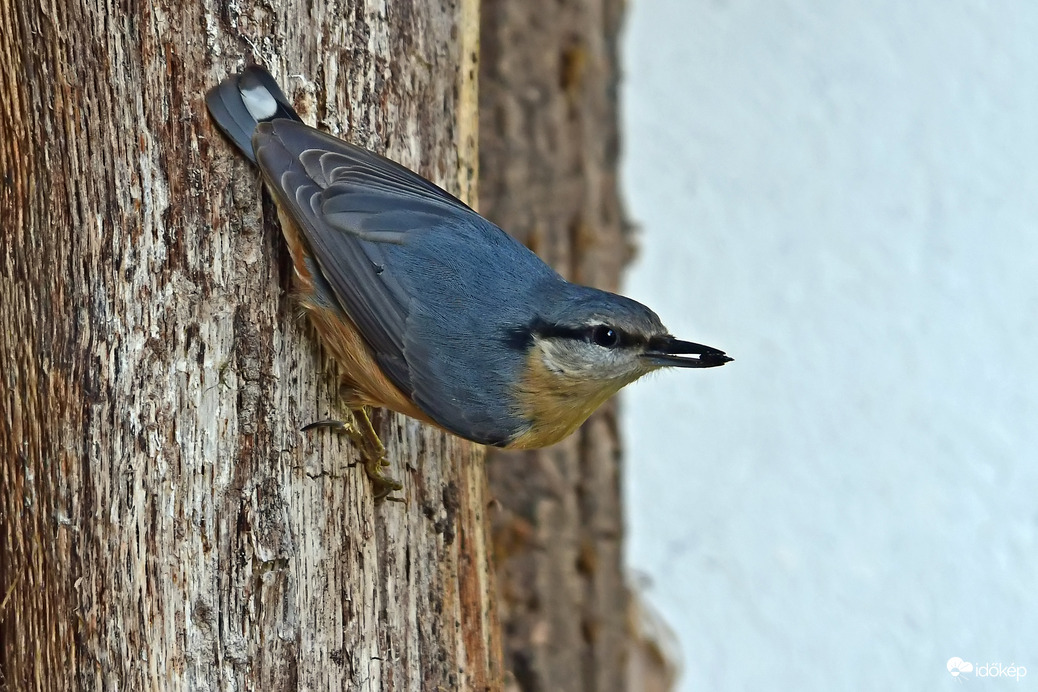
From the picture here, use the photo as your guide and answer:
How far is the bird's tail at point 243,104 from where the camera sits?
5.31 feet

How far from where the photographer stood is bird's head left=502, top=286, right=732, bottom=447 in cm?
187

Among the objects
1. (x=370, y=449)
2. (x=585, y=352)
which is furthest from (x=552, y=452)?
(x=370, y=449)

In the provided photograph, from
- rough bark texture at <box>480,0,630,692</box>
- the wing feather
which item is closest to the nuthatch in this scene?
the wing feather

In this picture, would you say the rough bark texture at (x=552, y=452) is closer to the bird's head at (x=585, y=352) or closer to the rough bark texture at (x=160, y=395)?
the bird's head at (x=585, y=352)

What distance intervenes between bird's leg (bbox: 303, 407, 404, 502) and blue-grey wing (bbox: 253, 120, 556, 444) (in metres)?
0.11

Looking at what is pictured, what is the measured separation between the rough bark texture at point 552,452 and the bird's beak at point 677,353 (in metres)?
→ 1.01

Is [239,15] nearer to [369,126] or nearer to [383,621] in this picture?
[369,126]

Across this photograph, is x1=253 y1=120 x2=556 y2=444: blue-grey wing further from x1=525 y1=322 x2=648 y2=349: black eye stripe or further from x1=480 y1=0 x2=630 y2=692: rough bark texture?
x1=480 y1=0 x2=630 y2=692: rough bark texture

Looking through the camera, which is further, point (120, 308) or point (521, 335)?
point (521, 335)

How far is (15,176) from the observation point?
5.28 feet

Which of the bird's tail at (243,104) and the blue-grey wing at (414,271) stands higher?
the bird's tail at (243,104)

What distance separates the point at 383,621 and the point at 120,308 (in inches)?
27.2

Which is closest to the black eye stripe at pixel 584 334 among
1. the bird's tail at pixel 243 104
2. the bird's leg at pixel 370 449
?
the bird's leg at pixel 370 449

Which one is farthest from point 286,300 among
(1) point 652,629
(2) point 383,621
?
(1) point 652,629
